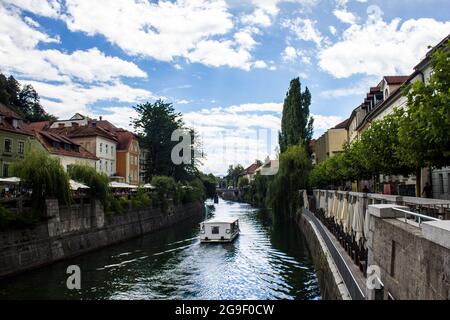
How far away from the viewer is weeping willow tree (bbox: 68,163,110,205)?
29.6m

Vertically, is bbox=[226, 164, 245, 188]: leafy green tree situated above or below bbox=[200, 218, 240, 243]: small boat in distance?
above

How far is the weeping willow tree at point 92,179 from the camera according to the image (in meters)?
29.6

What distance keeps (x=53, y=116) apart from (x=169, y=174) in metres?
31.6

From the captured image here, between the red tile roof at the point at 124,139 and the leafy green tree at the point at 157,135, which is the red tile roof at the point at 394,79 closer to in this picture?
the leafy green tree at the point at 157,135

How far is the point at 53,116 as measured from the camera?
77.0 metres

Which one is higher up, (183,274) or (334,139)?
(334,139)

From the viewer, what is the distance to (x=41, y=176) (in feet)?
76.3

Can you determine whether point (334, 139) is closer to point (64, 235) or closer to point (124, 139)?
point (124, 139)

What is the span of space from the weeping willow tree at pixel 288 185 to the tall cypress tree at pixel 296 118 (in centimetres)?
758

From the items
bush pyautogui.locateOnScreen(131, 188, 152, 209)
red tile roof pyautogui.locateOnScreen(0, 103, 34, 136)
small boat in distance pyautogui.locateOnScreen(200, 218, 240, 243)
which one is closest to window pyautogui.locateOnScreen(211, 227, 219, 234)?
small boat in distance pyautogui.locateOnScreen(200, 218, 240, 243)

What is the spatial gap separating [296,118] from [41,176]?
110 ft

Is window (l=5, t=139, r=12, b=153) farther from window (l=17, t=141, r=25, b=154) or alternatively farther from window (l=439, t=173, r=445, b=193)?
window (l=439, t=173, r=445, b=193)

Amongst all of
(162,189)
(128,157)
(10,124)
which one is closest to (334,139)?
(162,189)

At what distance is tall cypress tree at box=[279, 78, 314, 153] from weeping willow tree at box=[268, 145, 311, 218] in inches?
299
